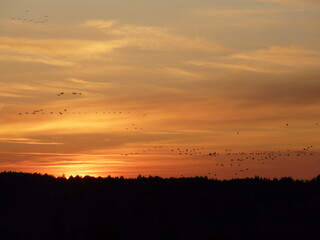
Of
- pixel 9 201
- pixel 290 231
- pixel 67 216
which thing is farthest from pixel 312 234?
pixel 9 201

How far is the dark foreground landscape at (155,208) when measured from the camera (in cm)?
10594

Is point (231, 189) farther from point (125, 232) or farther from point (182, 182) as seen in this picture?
point (125, 232)

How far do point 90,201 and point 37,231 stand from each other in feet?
40.8

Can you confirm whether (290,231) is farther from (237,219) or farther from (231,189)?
(231,189)

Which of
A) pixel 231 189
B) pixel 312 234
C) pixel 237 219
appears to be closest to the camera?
pixel 312 234

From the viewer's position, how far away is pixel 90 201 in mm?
123812

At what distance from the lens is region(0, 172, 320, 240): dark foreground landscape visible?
106 meters

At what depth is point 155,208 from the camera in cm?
11881

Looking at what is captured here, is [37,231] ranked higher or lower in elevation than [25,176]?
lower

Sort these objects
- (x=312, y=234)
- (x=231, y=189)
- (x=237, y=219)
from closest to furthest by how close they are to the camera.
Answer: (x=312, y=234)
(x=237, y=219)
(x=231, y=189)

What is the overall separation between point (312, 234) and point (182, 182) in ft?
89.8

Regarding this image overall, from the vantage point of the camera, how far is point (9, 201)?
4877 inches

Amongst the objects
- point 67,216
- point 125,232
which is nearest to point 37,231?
point 67,216

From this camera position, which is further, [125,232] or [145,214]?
[145,214]
